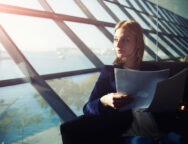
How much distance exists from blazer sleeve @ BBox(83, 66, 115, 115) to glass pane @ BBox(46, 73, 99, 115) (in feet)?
2.45

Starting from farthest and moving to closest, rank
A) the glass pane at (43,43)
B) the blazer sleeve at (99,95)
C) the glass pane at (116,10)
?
the glass pane at (116,10) → the glass pane at (43,43) → the blazer sleeve at (99,95)

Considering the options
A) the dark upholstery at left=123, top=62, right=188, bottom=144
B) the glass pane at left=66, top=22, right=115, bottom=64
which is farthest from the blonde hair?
the glass pane at left=66, top=22, right=115, bottom=64

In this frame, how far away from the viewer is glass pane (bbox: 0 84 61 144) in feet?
5.23

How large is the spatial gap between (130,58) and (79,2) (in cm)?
235

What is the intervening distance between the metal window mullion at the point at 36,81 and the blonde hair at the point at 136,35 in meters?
0.72

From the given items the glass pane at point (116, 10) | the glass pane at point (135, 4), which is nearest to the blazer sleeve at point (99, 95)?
the glass pane at point (116, 10)

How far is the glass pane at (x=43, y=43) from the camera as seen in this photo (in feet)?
5.81

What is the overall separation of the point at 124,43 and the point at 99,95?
0.43 metres

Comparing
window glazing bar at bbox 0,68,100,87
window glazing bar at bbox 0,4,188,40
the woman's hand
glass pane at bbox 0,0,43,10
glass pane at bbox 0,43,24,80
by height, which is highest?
glass pane at bbox 0,0,43,10

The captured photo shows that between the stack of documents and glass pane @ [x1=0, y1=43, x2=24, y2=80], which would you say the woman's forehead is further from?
glass pane @ [x1=0, y1=43, x2=24, y2=80]

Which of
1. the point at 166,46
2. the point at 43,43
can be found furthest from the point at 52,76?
the point at 166,46

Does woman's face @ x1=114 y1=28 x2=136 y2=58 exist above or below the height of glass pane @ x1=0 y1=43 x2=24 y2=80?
above

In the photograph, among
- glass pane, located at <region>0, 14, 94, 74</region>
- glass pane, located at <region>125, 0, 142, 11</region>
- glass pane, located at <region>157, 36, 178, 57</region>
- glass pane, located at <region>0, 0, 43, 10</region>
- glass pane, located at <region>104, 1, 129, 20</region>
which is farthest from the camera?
glass pane, located at <region>125, 0, 142, 11</region>

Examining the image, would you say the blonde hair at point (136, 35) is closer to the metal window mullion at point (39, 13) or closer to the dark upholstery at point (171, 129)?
the dark upholstery at point (171, 129)
